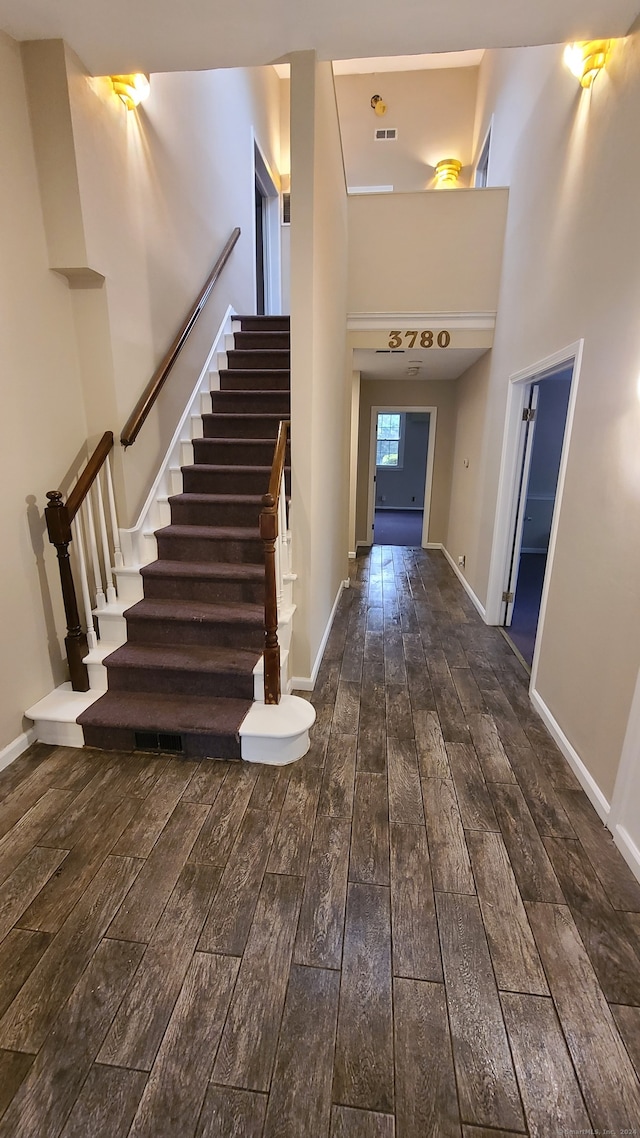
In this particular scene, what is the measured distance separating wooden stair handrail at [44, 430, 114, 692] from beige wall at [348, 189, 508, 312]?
2907mm

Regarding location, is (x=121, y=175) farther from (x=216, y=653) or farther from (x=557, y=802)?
(x=557, y=802)

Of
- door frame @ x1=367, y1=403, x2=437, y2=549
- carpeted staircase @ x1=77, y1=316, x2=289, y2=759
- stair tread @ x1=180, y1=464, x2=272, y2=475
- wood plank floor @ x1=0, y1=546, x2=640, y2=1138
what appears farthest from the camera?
door frame @ x1=367, y1=403, x2=437, y2=549

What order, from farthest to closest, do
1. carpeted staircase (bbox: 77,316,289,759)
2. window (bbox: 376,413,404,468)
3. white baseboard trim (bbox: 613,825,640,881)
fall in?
1. window (bbox: 376,413,404,468)
2. carpeted staircase (bbox: 77,316,289,759)
3. white baseboard trim (bbox: 613,825,640,881)

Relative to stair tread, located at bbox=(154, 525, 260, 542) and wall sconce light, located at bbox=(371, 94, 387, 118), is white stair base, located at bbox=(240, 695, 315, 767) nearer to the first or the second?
stair tread, located at bbox=(154, 525, 260, 542)

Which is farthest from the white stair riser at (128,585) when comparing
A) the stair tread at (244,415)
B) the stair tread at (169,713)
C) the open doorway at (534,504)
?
the open doorway at (534,504)

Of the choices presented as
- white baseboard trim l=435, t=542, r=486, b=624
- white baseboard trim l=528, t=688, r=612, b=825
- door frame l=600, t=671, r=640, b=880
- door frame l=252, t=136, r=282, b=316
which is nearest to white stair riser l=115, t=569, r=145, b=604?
white baseboard trim l=528, t=688, r=612, b=825

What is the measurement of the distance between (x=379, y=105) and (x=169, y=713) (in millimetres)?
7760

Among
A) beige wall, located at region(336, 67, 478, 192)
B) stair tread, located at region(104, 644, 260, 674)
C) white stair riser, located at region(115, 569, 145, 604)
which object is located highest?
beige wall, located at region(336, 67, 478, 192)

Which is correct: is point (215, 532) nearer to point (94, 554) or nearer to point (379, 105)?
point (94, 554)

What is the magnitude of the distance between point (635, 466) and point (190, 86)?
Result: 4.33 meters

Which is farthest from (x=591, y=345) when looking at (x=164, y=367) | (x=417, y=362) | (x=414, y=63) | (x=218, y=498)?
(x=414, y=63)

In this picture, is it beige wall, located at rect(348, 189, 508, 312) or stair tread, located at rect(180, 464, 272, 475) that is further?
beige wall, located at rect(348, 189, 508, 312)

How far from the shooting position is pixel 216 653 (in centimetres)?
256

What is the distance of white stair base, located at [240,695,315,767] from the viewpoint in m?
2.21
